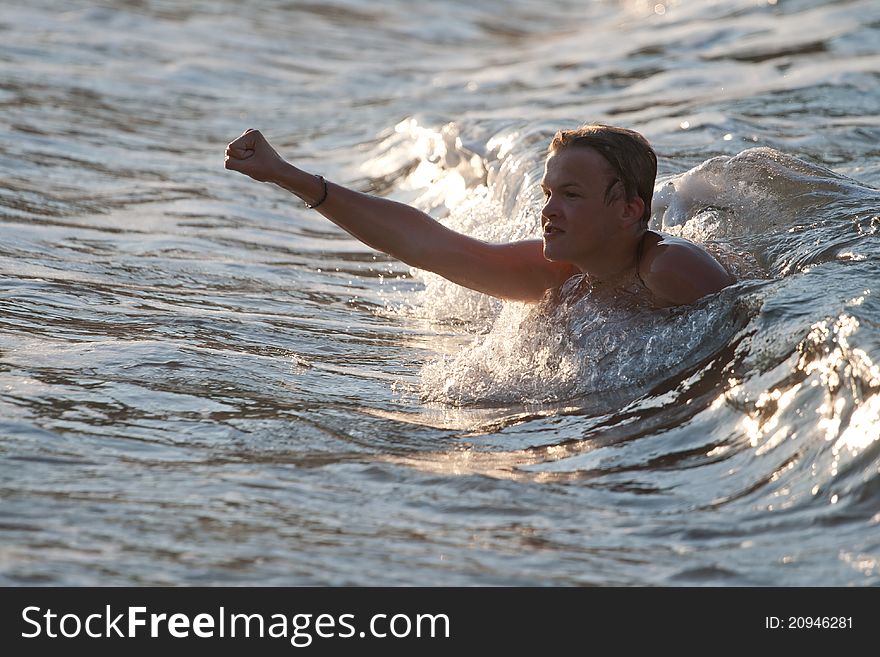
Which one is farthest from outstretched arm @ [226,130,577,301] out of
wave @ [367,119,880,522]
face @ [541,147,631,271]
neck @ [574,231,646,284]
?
face @ [541,147,631,271]

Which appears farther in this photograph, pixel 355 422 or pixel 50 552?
pixel 355 422

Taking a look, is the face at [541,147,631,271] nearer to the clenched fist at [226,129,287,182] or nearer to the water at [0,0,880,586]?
the water at [0,0,880,586]

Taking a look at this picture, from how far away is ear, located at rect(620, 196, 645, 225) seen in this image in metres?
4.96

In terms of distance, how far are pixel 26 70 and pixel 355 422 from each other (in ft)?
30.7

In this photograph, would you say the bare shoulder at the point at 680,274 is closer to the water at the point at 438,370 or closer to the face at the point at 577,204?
the water at the point at 438,370

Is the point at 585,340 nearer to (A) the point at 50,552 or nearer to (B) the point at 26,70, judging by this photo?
(A) the point at 50,552

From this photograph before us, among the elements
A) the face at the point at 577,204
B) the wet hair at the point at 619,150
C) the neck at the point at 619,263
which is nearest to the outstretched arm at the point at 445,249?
the neck at the point at 619,263

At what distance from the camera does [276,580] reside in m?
3.20

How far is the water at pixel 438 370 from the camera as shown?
344 cm

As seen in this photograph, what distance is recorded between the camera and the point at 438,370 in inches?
211

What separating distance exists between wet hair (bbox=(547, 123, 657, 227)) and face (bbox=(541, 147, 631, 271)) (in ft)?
0.05

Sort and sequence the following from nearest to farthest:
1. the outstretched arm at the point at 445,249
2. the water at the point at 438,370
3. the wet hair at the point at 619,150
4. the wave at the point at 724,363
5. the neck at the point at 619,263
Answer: the water at the point at 438,370
the wave at the point at 724,363
the wet hair at the point at 619,150
the neck at the point at 619,263
the outstretched arm at the point at 445,249

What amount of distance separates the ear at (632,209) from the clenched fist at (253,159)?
1.24 metres
